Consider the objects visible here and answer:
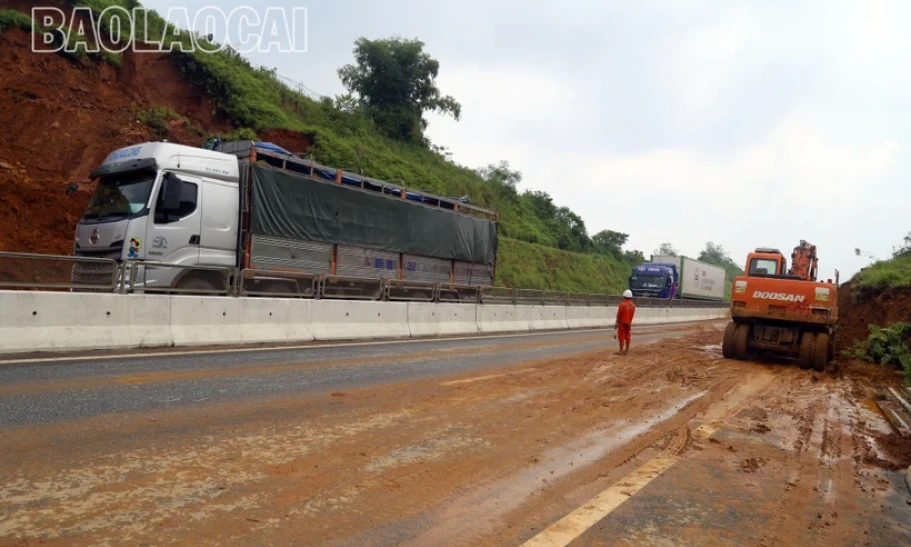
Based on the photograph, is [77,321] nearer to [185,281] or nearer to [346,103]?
[185,281]

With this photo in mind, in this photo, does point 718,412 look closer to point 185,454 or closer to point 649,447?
point 649,447

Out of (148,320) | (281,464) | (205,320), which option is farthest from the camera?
(205,320)

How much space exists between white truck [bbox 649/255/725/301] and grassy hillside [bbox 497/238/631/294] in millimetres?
7812

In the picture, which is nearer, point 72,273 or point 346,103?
point 72,273

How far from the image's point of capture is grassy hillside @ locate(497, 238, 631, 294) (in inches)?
1774

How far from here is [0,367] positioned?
7.39 metres

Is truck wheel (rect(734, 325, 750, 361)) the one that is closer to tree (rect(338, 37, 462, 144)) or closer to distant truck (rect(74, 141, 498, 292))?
distant truck (rect(74, 141, 498, 292))

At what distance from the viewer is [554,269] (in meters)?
51.7

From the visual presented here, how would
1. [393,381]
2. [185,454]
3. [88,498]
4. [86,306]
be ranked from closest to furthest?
1. [88,498]
2. [185,454]
3. [393,381]
4. [86,306]

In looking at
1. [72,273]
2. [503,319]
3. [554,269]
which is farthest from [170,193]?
[554,269]

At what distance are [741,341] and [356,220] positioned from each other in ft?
34.1

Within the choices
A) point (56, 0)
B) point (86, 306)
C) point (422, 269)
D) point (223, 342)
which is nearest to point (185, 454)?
point (86, 306)

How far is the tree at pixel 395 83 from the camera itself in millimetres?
51719

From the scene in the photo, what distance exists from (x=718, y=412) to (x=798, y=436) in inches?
45.7
